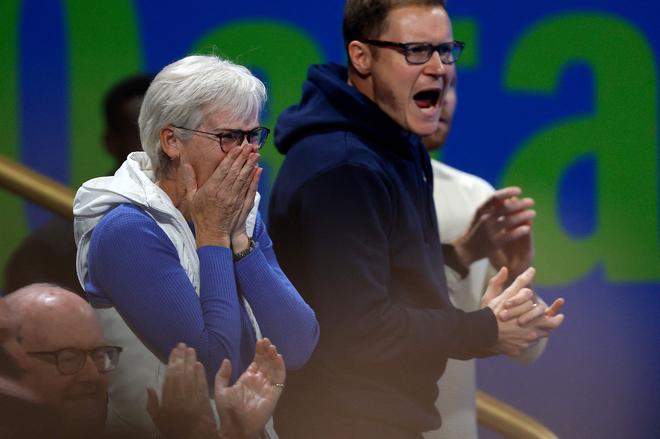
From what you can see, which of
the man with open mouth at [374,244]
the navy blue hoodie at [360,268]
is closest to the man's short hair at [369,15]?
the man with open mouth at [374,244]

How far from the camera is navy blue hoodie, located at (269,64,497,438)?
2035 mm

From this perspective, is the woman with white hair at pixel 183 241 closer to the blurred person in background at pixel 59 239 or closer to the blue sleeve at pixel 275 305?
the blue sleeve at pixel 275 305

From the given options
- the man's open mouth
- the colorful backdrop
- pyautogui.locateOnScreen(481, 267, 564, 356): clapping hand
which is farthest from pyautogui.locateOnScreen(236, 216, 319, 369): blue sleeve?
the colorful backdrop

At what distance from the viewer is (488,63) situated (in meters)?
3.05

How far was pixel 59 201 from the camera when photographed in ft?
8.34

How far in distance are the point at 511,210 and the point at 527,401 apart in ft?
2.99

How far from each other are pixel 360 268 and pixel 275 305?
0.25 meters

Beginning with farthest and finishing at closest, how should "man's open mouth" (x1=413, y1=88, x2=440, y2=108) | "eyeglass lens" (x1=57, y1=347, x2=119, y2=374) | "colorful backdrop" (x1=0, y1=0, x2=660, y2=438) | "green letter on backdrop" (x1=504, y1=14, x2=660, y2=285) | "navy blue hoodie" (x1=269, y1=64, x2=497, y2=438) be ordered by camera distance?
"green letter on backdrop" (x1=504, y1=14, x2=660, y2=285), "colorful backdrop" (x1=0, y1=0, x2=660, y2=438), "man's open mouth" (x1=413, y1=88, x2=440, y2=108), "navy blue hoodie" (x1=269, y1=64, x2=497, y2=438), "eyeglass lens" (x1=57, y1=347, x2=119, y2=374)

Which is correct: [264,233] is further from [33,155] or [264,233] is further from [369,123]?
[33,155]

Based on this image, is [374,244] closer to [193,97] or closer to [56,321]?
[193,97]

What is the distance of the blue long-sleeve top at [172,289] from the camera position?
1.69 meters

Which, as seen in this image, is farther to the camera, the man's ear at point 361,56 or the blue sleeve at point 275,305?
the man's ear at point 361,56

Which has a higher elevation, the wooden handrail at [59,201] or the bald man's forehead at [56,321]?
the bald man's forehead at [56,321]

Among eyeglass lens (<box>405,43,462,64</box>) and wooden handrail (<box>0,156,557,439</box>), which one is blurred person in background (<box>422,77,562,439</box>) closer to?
eyeglass lens (<box>405,43,462,64</box>)
